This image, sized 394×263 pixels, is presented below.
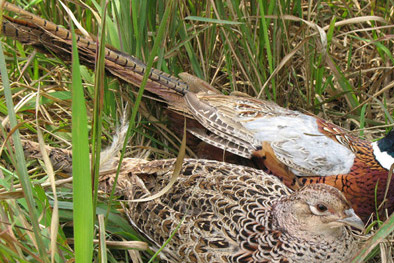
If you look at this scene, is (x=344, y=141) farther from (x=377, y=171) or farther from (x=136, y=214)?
(x=136, y=214)

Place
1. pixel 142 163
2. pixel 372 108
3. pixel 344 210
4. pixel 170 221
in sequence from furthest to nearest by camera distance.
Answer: pixel 372 108 → pixel 142 163 → pixel 170 221 → pixel 344 210

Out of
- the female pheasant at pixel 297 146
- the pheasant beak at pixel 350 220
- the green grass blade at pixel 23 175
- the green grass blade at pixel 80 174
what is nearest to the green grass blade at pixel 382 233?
the pheasant beak at pixel 350 220

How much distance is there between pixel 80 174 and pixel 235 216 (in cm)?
104

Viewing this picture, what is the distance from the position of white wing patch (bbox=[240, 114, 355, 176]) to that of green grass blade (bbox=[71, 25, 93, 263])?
1.48 metres

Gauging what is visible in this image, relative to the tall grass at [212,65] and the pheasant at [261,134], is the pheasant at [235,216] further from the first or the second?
the tall grass at [212,65]

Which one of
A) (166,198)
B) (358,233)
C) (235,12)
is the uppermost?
(235,12)

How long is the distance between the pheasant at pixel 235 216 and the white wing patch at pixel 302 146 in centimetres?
27

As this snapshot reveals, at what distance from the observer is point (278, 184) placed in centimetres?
273

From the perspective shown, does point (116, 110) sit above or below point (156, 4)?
below

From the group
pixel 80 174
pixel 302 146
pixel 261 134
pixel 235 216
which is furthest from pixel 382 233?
pixel 261 134

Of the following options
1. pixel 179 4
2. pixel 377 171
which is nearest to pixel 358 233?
pixel 377 171

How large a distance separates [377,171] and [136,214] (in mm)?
1259

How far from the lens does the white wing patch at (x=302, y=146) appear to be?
9.64 feet

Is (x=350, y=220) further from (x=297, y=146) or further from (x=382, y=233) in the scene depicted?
(x=297, y=146)
